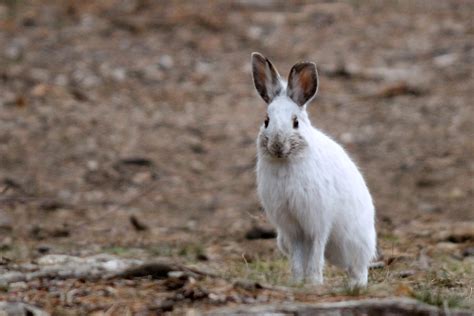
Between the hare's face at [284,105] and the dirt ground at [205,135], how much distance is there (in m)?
0.76

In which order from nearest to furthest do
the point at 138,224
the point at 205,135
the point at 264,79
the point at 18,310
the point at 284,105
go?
Result: the point at 18,310
the point at 284,105
the point at 264,79
the point at 138,224
the point at 205,135

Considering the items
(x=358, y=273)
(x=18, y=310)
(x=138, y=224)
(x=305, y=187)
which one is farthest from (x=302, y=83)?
(x=138, y=224)

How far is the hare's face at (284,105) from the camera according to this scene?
633 centimetres

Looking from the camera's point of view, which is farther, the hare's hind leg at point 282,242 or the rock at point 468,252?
the rock at point 468,252

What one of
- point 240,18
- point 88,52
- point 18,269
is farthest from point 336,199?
point 240,18

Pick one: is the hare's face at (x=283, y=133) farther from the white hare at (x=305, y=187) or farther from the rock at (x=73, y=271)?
the rock at (x=73, y=271)

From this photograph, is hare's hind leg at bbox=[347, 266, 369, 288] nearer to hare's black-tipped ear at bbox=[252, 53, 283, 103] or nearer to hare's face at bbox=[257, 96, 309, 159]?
hare's face at bbox=[257, 96, 309, 159]

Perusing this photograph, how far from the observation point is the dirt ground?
24.0 feet

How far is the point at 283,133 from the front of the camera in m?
6.32

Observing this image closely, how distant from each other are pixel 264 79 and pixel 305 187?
762 mm

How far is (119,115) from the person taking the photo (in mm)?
13328

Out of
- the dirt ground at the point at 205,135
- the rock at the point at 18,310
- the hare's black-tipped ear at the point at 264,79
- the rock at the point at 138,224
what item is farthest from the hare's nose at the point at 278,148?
the rock at the point at 138,224

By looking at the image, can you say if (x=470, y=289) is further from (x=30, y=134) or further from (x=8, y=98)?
(x=8, y=98)

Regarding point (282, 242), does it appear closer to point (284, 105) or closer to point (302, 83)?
point (284, 105)
